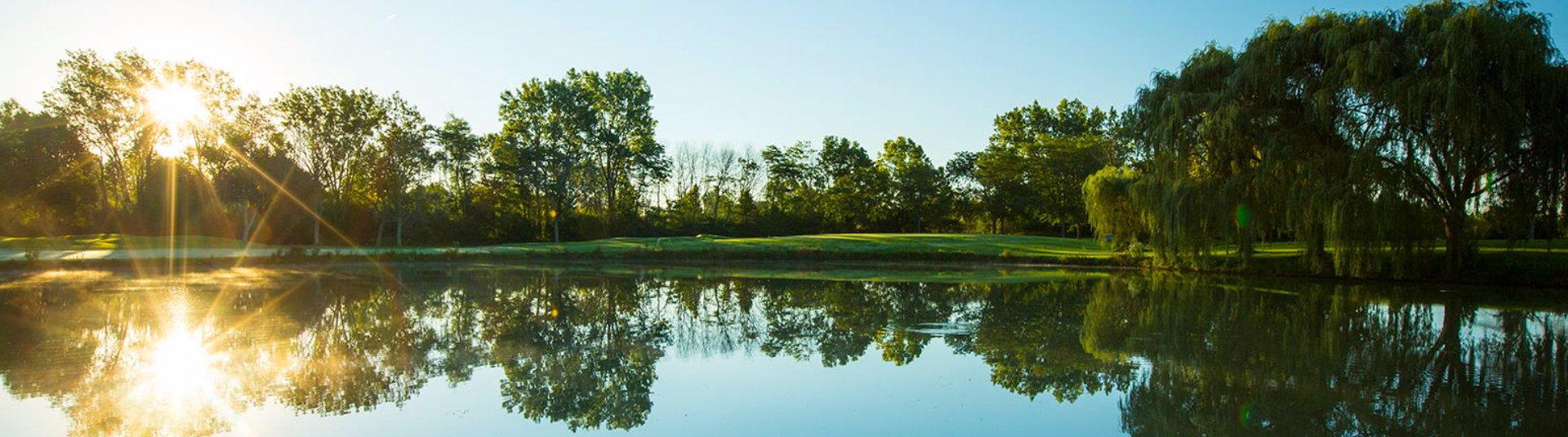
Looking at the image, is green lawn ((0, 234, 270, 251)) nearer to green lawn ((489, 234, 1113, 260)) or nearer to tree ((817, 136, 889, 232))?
green lawn ((489, 234, 1113, 260))

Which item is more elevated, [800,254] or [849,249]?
[849,249]

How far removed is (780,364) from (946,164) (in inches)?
2097

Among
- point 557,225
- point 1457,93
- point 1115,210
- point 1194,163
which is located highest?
point 1457,93

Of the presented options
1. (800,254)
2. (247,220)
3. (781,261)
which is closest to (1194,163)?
(800,254)

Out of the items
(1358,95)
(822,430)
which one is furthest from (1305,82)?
(822,430)

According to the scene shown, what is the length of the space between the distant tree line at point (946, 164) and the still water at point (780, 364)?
10.9 feet

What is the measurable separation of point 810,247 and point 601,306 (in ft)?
56.3

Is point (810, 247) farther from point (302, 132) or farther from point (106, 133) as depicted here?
point (106, 133)

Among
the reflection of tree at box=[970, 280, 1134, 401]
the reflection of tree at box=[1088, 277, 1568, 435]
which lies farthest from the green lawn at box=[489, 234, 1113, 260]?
the reflection of tree at box=[1088, 277, 1568, 435]

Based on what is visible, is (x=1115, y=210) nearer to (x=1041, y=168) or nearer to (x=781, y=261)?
(x=781, y=261)

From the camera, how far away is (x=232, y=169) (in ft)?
127

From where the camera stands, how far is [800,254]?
30062 mm

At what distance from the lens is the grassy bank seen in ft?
63.3

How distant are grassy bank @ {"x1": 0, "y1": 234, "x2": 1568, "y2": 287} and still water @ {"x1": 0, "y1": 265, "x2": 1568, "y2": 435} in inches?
159
